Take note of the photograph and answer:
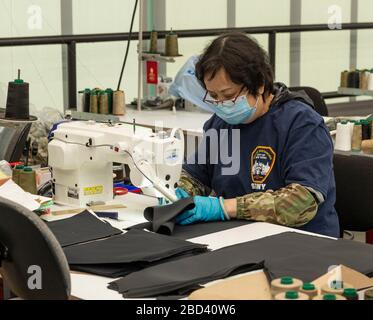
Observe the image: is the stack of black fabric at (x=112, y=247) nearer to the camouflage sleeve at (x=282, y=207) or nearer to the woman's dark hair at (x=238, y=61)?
the camouflage sleeve at (x=282, y=207)

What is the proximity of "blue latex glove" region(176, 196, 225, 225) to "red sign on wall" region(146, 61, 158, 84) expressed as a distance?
288 cm

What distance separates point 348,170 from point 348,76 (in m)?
3.47

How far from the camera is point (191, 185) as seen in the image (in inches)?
124

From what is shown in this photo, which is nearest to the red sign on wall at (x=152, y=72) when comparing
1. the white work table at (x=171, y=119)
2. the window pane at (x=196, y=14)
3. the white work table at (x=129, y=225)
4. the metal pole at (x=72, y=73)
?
the white work table at (x=171, y=119)

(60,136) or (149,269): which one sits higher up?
(60,136)

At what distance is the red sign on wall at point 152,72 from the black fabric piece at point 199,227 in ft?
9.59

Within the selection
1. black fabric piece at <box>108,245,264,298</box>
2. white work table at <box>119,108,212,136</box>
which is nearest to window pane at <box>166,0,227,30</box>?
white work table at <box>119,108,212,136</box>

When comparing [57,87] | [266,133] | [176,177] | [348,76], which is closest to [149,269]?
[176,177]

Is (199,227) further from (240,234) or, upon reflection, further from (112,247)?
(112,247)

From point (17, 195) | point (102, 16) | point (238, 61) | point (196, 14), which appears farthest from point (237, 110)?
point (196, 14)

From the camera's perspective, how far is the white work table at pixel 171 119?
4703mm

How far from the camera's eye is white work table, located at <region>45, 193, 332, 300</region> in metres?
2.13
